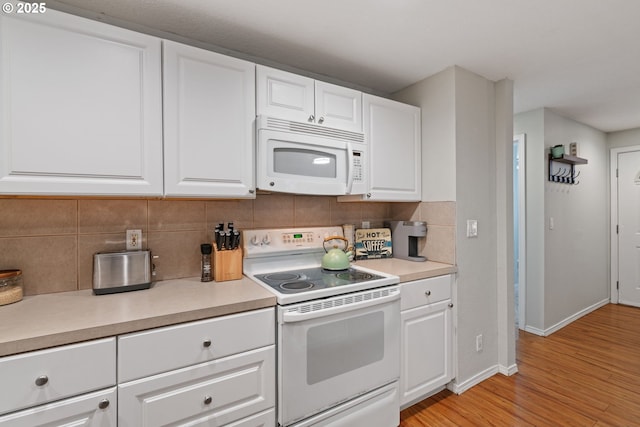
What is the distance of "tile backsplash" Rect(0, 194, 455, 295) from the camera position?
1456mm

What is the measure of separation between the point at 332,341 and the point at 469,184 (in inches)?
58.8

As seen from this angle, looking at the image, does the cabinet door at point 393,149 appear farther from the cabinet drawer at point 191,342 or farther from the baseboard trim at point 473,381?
the baseboard trim at point 473,381

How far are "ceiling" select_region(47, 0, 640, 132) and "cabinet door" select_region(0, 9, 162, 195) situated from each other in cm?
34

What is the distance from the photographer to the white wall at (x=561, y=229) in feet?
10.2

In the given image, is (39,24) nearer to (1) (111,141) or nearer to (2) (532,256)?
(1) (111,141)

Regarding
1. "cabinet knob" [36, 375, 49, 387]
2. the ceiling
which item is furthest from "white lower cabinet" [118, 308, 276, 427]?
the ceiling

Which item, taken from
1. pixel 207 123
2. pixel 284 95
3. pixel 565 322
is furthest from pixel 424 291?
pixel 565 322

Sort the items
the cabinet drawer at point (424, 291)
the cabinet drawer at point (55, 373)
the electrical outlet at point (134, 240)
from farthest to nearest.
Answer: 1. the cabinet drawer at point (424, 291)
2. the electrical outlet at point (134, 240)
3. the cabinet drawer at point (55, 373)

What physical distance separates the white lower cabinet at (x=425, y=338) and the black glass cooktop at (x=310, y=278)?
314 millimetres

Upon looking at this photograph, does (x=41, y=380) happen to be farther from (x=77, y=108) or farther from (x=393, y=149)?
(x=393, y=149)

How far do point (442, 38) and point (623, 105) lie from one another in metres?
2.56

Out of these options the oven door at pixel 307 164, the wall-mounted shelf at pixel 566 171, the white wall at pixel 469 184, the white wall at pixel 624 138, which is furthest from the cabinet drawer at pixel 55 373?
the white wall at pixel 624 138

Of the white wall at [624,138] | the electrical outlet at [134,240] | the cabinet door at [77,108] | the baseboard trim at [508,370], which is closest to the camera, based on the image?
the cabinet door at [77,108]

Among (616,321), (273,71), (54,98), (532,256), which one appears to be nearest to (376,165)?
(273,71)
